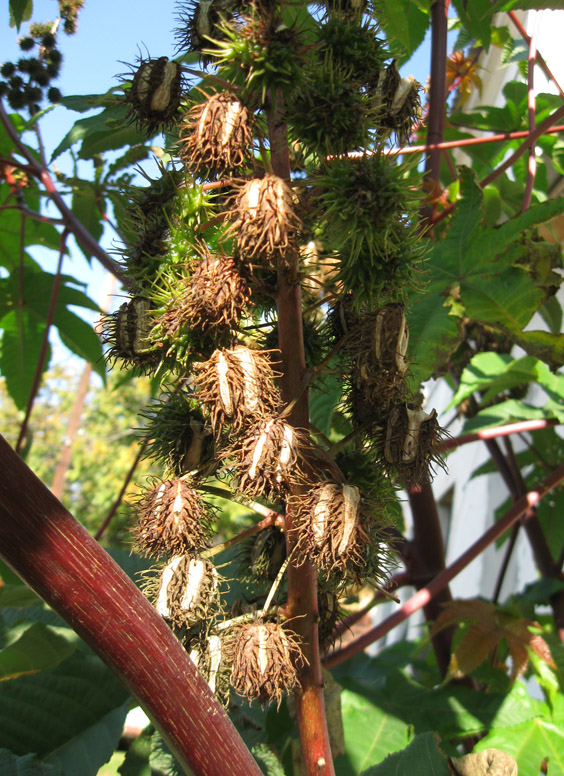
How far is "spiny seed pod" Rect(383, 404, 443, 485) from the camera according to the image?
82 cm

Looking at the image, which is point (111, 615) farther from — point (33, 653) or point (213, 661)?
point (33, 653)

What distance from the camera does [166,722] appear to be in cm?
70

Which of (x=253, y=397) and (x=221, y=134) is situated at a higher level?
(x=221, y=134)

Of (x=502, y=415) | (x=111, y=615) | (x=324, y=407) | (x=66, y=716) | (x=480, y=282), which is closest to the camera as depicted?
(x=111, y=615)

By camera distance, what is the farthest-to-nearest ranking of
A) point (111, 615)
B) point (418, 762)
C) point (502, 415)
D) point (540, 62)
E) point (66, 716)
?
1. point (540, 62)
2. point (502, 415)
3. point (66, 716)
4. point (418, 762)
5. point (111, 615)

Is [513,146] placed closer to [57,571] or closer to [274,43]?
[274,43]

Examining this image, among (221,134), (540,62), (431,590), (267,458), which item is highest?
(540,62)

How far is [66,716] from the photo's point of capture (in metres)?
1.13

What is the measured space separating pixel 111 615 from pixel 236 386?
0.87 ft

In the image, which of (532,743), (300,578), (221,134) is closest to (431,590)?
(532,743)

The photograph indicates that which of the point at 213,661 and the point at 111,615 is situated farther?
the point at 213,661

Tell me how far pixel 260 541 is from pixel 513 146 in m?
1.98

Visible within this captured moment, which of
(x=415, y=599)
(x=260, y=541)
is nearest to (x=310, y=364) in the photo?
(x=260, y=541)

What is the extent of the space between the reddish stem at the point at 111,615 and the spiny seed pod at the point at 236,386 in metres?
0.20
